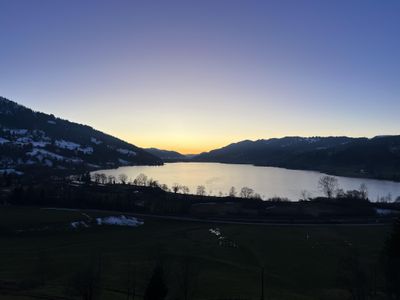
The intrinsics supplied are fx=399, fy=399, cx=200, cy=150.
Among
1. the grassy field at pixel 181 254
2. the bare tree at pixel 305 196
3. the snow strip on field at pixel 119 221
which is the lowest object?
the grassy field at pixel 181 254

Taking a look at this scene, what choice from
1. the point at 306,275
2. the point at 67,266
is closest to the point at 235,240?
the point at 306,275

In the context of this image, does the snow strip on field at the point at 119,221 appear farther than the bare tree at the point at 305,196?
No

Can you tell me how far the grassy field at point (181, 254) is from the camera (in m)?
50.9

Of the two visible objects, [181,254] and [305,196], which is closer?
[181,254]

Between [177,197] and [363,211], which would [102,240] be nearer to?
[177,197]

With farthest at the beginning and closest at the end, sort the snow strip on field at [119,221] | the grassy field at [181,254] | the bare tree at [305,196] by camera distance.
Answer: the bare tree at [305,196] < the snow strip on field at [119,221] < the grassy field at [181,254]

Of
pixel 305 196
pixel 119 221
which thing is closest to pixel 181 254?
pixel 119 221

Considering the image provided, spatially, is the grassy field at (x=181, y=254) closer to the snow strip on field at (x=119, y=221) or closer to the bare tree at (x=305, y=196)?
the snow strip on field at (x=119, y=221)

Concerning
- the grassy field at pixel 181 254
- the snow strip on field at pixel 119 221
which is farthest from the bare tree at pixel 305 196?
the snow strip on field at pixel 119 221

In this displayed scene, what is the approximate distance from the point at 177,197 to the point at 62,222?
56.9 meters

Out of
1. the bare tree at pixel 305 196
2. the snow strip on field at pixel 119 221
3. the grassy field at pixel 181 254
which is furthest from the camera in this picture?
the bare tree at pixel 305 196

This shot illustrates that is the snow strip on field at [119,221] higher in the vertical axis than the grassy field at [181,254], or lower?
higher

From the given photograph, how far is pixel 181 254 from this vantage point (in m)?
73.4

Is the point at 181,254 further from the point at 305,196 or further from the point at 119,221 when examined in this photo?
the point at 305,196
